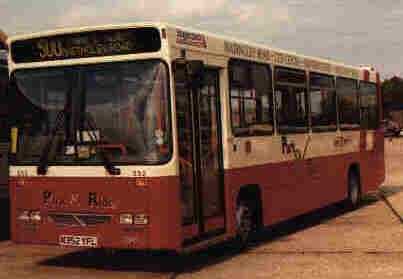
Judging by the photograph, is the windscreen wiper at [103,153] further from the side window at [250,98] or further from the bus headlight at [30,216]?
the side window at [250,98]

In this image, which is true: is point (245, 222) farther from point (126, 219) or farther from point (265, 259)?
point (126, 219)

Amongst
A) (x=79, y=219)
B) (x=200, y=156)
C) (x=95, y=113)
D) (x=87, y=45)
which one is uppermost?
(x=87, y=45)

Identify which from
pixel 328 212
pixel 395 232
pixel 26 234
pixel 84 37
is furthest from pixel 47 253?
pixel 328 212

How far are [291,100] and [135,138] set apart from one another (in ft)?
14.0

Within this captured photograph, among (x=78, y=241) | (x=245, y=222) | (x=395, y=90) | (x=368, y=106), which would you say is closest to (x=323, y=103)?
(x=368, y=106)

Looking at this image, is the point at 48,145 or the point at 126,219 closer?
the point at 126,219

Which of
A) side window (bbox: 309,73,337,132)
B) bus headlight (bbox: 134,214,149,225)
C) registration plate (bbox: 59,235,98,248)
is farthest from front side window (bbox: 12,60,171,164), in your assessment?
side window (bbox: 309,73,337,132)

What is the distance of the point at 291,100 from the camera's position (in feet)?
41.5

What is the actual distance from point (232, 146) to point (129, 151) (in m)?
1.89

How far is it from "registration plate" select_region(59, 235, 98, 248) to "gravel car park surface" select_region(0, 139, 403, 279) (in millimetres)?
380

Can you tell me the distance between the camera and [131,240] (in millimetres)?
9039

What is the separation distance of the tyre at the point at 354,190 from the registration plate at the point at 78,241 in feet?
25.5

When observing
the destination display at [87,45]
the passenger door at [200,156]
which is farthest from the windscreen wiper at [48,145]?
the passenger door at [200,156]

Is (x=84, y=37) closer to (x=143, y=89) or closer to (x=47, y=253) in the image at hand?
(x=143, y=89)
